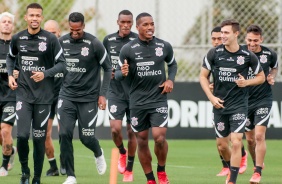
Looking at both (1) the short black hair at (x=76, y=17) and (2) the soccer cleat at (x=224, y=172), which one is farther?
(2) the soccer cleat at (x=224, y=172)

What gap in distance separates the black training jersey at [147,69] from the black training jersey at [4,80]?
2.75 metres

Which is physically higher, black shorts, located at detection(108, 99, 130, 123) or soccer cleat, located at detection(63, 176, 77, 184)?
black shorts, located at detection(108, 99, 130, 123)

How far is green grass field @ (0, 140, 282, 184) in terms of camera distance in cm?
1490

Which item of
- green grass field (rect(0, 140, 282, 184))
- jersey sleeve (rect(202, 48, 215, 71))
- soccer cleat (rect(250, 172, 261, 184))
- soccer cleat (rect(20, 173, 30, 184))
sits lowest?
green grass field (rect(0, 140, 282, 184))

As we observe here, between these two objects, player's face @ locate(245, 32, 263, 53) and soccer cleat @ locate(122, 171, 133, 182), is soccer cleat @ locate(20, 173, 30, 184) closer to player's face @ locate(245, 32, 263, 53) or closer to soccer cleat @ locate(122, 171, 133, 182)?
soccer cleat @ locate(122, 171, 133, 182)

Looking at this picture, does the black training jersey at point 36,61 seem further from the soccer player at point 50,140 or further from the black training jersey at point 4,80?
the soccer player at point 50,140

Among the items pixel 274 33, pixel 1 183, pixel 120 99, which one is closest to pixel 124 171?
pixel 120 99

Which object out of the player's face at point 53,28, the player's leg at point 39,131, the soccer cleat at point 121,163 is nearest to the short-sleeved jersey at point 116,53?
the player's face at point 53,28

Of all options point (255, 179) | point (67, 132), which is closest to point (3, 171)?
point (67, 132)

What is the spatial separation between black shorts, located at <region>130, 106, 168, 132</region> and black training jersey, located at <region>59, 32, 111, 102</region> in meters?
0.82

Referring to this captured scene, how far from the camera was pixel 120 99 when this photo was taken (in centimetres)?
1593

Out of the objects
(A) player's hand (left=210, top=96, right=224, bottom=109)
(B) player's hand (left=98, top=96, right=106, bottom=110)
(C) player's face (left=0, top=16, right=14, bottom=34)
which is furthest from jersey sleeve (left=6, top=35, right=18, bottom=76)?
(A) player's hand (left=210, top=96, right=224, bottom=109)

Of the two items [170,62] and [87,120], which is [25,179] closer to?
[87,120]

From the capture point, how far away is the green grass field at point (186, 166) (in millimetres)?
14898
